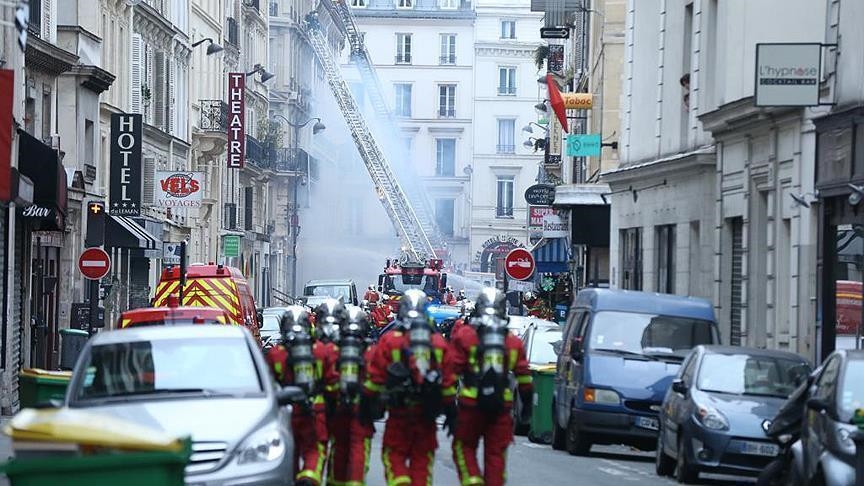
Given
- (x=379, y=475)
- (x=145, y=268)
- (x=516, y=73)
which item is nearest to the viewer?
(x=379, y=475)

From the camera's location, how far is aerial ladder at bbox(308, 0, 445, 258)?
4156 inches

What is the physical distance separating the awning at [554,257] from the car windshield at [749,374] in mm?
40784

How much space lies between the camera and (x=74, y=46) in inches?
1626

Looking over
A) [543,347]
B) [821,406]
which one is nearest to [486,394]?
[821,406]

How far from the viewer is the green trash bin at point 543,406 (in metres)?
26.6

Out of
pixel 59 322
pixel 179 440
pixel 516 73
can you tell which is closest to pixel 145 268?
pixel 59 322

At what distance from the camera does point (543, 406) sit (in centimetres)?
2678

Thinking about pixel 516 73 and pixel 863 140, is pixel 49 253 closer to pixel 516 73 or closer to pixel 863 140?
pixel 863 140

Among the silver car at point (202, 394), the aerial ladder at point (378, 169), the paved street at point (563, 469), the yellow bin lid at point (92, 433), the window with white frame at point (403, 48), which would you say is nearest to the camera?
the yellow bin lid at point (92, 433)

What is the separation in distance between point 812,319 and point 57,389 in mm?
13082

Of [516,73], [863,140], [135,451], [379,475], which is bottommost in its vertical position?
[379,475]

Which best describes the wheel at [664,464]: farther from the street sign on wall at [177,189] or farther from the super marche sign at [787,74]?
the street sign on wall at [177,189]

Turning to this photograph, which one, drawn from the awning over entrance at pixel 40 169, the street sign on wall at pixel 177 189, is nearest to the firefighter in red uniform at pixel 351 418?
the awning over entrance at pixel 40 169

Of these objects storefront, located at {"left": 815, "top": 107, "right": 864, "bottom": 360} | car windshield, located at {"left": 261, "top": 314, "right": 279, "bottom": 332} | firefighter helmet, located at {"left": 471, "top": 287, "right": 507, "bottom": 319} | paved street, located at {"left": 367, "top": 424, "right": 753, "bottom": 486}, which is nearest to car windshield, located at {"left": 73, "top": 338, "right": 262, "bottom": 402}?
firefighter helmet, located at {"left": 471, "top": 287, "right": 507, "bottom": 319}
